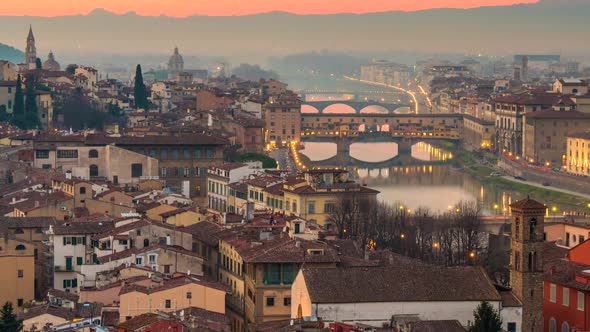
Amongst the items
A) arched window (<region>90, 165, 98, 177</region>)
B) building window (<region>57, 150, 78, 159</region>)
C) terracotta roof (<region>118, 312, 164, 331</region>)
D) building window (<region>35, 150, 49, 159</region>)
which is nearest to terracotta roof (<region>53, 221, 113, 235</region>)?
terracotta roof (<region>118, 312, 164, 331</region>)

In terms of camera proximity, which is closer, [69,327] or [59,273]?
[69,327]

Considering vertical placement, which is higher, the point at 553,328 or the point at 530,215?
the point at 530,215

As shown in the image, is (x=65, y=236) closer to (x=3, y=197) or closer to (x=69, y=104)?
(x=3, y=197)

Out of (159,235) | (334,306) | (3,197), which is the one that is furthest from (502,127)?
(334,306)

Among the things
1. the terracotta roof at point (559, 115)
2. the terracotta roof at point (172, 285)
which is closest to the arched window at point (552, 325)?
the terracotta roof at point (172, 285)

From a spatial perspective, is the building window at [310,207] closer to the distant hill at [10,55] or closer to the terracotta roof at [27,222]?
the terracotta roof at [27,222]

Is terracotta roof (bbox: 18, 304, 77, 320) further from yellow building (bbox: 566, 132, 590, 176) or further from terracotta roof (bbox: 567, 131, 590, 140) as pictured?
terracotta roof (bbox: 567, 131, 590, 140)

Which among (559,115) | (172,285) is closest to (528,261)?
(172,285)
